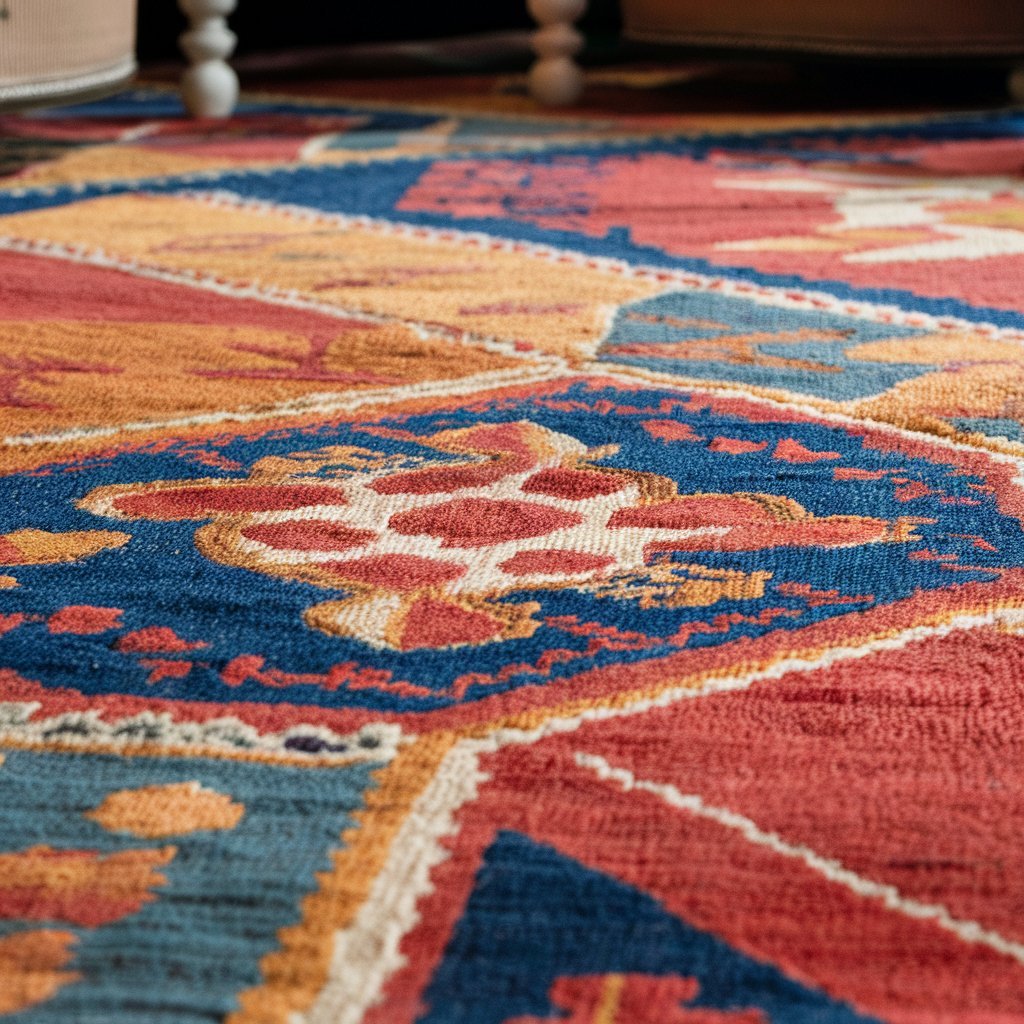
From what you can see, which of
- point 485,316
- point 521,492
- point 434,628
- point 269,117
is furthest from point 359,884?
point 269,117

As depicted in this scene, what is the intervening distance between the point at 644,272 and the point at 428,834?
30.0 inches

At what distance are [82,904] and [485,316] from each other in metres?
0.66

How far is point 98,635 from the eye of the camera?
534mm

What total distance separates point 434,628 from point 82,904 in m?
0.19

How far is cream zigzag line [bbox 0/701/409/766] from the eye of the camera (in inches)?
17.9

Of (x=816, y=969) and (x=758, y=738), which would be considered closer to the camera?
(x=816, y=969)

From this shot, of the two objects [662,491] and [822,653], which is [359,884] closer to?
[822,653]

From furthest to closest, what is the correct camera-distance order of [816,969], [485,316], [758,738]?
[485,316]
[758,738]
[816,969]

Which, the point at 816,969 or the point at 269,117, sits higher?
the point at 269,117

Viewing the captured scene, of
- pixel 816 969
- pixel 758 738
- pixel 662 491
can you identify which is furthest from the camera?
pixel 662 491

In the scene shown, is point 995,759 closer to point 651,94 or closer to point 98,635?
point 98,635

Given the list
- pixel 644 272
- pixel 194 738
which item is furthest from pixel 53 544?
pixel 644 272

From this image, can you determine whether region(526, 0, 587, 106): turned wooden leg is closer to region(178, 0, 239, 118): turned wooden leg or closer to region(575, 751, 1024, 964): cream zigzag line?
region(178, 0, 239, 118): turned wooden leg

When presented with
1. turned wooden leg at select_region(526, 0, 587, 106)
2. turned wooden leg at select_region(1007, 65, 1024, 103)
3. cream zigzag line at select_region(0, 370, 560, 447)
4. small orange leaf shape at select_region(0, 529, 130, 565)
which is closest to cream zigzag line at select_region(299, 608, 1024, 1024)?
small orange leaf shape at select_region(0, 529, 130, 565)
